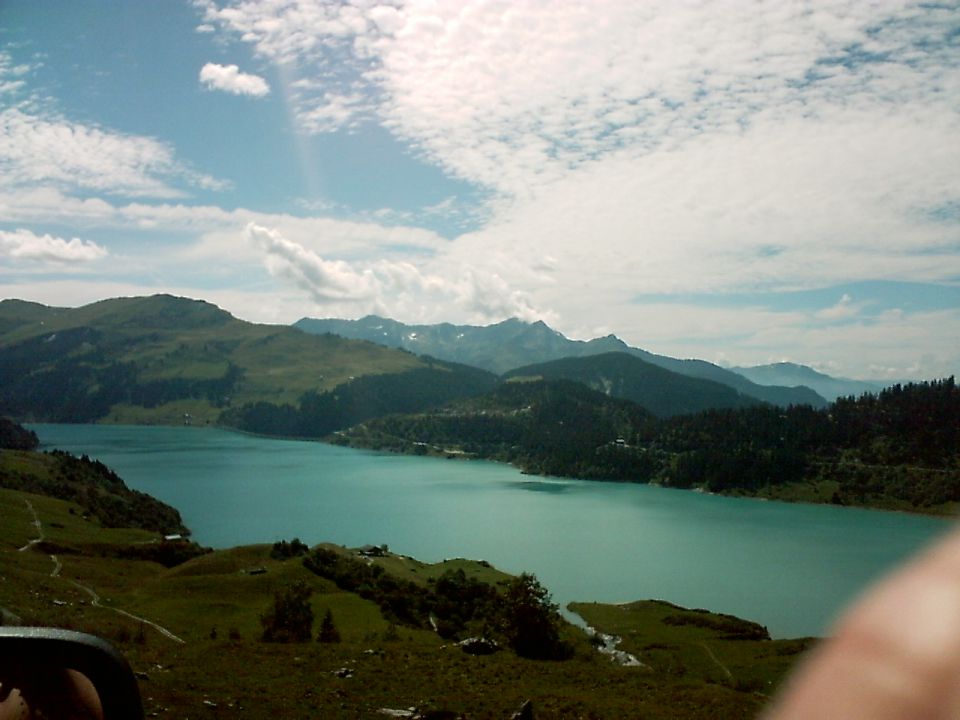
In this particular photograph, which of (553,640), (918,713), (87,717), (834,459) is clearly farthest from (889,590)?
(834,459)

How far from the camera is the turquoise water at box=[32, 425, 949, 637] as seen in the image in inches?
2665

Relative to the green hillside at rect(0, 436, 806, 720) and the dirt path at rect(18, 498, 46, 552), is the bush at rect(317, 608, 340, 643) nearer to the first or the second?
the green hillside at rect(0, 436, 806, 720)

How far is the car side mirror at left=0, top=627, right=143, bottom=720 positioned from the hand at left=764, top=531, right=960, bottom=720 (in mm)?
2070

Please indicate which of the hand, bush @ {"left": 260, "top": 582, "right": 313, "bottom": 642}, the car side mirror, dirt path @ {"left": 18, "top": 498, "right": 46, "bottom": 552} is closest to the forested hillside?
dirt path @ {"left": 18, "top": 498, "right": 46, "bottom": 552}

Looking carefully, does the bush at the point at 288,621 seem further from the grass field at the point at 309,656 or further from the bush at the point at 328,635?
the grass field at the point at 309,656

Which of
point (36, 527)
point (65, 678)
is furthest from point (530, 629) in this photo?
point (36, 527)

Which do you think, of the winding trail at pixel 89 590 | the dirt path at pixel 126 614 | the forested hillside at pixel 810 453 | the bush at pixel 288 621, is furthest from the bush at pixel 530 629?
the forested hillside at pixel 810 453

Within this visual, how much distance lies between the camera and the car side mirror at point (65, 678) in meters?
2.30

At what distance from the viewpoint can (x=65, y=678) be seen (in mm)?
2336

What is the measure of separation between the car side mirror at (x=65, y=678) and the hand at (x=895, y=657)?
207cm

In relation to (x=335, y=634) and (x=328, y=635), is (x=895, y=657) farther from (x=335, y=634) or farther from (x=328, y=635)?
(x=335, y=634)

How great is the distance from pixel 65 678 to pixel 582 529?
325 ft

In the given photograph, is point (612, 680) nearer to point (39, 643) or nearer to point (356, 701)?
point (356, 701)

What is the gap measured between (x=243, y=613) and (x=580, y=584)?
38.8 m
